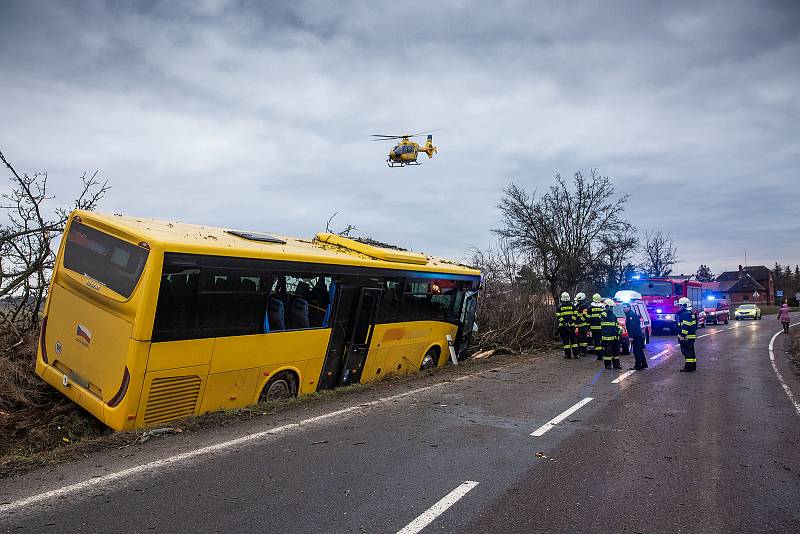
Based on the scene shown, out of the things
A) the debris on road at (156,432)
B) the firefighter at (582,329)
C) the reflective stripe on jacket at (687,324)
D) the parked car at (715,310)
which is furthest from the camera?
the parked car at (715,310)

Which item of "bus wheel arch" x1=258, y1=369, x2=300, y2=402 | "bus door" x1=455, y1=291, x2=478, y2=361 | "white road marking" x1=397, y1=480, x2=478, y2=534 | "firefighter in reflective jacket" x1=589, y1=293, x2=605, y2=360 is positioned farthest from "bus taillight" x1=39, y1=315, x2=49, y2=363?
"firefighter in reflective jacket" x1=589, y1=293, x2=605, y2=360

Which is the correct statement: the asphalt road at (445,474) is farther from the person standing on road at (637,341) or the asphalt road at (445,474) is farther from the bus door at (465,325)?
the bus door at (465,325)

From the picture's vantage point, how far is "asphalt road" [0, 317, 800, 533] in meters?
3.95

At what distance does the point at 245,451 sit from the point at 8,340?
6.03 meters

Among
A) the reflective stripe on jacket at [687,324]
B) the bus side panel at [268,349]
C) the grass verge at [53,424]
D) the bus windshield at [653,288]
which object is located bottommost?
the grass verge at [53,424]

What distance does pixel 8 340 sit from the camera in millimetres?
8766

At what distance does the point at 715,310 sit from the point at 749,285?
247 ft

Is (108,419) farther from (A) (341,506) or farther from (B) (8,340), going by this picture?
(B) (8,340)

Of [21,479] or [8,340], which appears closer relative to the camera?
[21,479]

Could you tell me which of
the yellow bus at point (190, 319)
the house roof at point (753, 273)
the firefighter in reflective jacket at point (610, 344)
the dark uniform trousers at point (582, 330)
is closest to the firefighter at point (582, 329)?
the dark uniform trousers at point (582, 330)

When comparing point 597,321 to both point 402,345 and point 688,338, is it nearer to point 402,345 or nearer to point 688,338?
point 688,338

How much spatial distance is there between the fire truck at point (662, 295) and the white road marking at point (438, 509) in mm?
22770

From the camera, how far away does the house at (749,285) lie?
3770 inches

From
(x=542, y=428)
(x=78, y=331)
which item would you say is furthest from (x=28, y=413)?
(x=542, y=428)
